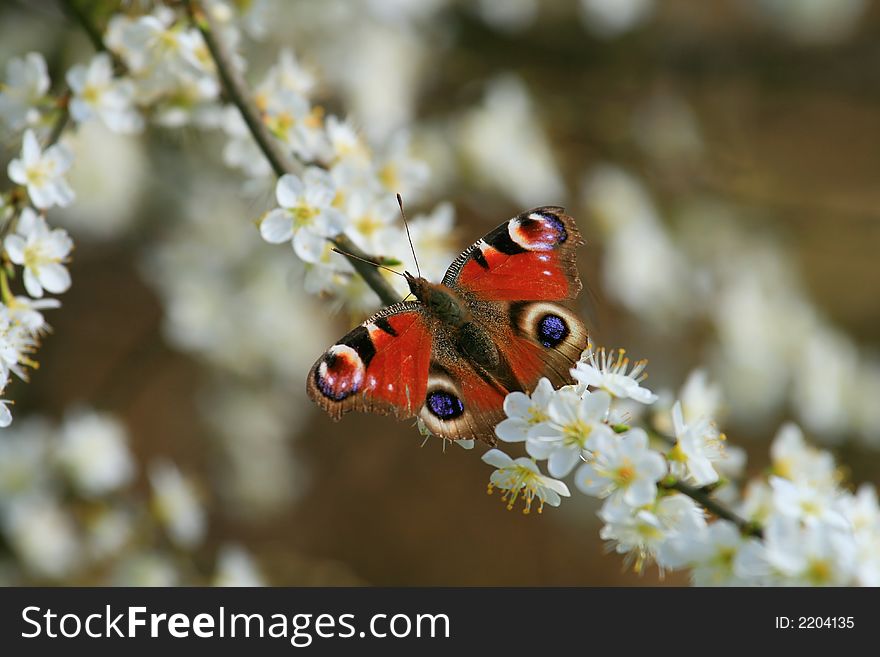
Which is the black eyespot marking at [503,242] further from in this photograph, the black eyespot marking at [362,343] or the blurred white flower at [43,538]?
the blurred white flower at [43,538]

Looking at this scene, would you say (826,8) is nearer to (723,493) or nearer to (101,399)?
(723,493)

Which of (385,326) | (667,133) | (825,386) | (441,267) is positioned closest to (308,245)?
(385,326)

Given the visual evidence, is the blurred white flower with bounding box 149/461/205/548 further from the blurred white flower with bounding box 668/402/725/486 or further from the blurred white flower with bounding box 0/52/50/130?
the blurred white flower with bounding box 668/402/725/486

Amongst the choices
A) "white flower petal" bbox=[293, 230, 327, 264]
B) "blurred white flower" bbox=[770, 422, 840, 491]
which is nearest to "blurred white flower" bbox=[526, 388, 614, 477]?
"white flower petal" bbox=[293, 230, 327, 264]

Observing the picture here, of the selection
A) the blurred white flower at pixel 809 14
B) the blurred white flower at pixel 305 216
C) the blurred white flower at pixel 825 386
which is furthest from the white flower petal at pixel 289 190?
the blurred white flower at pixel 809 14

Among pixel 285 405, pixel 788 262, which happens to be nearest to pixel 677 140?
pixel 788 262
